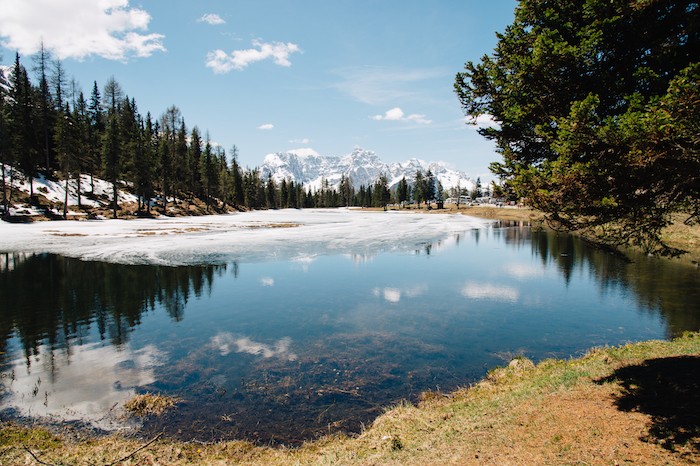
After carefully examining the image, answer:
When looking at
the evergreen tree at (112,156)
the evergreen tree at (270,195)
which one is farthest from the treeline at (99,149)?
the evergreen tree at (270,195)

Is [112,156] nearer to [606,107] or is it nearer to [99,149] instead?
[99,149]

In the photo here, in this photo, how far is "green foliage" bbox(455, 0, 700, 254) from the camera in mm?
6586

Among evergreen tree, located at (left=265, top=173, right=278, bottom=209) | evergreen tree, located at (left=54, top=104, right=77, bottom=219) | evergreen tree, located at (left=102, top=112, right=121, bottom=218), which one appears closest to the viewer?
evergreen tree, located at (left=54, top=104, right=77, bottom=219)

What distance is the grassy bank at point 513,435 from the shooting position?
6.38m

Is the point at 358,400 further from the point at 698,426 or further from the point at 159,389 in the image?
the point at 698,426

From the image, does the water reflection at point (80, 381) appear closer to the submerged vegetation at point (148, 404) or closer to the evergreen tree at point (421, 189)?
the submerged vegetation at point (148, 404)

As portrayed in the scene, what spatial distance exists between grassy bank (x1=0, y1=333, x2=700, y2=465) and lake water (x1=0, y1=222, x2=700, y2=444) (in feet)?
3.20

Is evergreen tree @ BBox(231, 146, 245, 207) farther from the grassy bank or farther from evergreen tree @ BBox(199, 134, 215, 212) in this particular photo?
the grassy bank

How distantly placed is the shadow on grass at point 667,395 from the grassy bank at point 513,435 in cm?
2

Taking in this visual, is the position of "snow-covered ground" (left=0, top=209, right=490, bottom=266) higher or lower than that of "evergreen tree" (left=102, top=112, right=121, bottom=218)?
lower

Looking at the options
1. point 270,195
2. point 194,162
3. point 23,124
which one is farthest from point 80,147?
point 270,195

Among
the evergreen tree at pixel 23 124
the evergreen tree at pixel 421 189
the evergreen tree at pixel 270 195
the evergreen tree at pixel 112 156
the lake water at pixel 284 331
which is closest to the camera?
the lake water at pixel 284 331

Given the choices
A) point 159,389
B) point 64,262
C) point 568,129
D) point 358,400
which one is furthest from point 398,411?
point 64,262

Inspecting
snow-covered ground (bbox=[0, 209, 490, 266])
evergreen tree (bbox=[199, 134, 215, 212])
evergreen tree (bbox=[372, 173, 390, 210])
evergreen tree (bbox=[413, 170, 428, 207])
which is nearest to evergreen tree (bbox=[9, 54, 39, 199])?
snow-covered ground (bbox=[0, 209, 490, 266])
